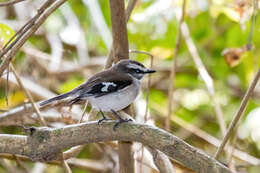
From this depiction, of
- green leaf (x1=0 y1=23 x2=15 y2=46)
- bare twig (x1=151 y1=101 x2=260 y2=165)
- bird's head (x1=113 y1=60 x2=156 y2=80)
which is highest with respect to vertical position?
green leaf (x1=0 y1=23 x2=15 y2=46)

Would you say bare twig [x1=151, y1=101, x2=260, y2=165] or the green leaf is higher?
the green leaf

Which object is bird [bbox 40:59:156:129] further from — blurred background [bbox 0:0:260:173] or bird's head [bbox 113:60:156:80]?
blurred background [bbox 0:0:260:173]

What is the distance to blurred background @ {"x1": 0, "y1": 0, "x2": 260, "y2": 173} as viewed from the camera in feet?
15.4

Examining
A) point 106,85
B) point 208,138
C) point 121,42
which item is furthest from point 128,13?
point 208,138

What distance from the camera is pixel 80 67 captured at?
550cm

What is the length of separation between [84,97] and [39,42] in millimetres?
3673

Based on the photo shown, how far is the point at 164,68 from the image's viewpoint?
563 centimetres

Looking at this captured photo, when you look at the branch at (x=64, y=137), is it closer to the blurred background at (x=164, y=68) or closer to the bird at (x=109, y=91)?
the bird at (x=109, y=91)

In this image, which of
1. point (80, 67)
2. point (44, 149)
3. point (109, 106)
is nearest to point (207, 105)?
point (80, 67)

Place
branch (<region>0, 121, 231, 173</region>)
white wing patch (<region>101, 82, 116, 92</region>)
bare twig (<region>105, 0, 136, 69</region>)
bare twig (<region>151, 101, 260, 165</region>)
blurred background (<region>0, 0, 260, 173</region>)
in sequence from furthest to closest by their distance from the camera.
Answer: blurred background (<region>0, 0, 260, 173</region>), bare twig (<region>151, 101, 260, 165</region>), white wing patch (<region>101, 82, 116, 92</region>), bare twig (<region>105, 0, 136, 69</region>), branch (<region>0, 121, 231, 173</region>)

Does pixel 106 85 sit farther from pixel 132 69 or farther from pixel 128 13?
pixel 128 13

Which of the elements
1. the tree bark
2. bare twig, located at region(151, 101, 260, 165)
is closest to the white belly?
the tree bark

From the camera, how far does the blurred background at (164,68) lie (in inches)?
185

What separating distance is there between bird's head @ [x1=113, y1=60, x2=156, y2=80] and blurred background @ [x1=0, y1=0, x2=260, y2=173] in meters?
0.77
